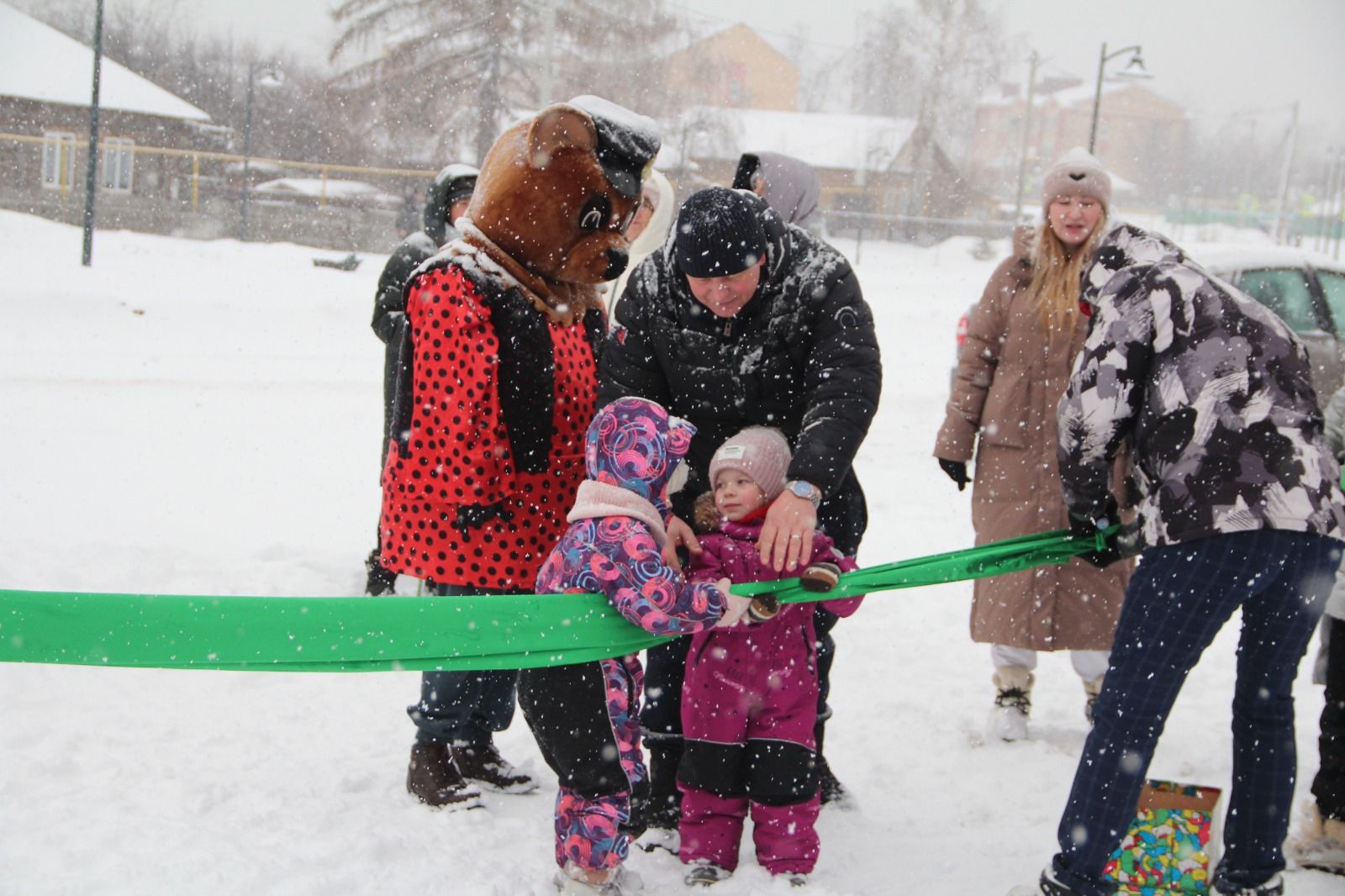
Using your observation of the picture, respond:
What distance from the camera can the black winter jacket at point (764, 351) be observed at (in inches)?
119

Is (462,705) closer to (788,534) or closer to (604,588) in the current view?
(604,588)

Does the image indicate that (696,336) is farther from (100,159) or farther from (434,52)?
(100,159)

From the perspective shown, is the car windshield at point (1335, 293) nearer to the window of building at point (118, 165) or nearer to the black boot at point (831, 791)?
the black boot at point (831, 791)

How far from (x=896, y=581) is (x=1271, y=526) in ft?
2.73

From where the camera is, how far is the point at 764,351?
10.3ft

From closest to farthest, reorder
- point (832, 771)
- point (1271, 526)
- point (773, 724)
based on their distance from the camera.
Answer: point (1271, 526), point (773, 724), point (832, 771)

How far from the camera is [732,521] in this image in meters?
3.09

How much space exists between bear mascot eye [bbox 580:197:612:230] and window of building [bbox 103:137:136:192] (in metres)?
30.9

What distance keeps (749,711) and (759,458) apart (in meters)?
0.66

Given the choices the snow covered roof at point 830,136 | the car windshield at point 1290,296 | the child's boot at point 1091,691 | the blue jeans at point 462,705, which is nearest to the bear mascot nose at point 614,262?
the blue jeans at point 462,705

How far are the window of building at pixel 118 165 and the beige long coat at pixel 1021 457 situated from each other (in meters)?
30.4

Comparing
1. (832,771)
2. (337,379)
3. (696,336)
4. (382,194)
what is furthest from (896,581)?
(382,194)

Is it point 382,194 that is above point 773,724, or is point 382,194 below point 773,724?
above

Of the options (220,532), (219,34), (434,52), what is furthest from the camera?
(219,34)
